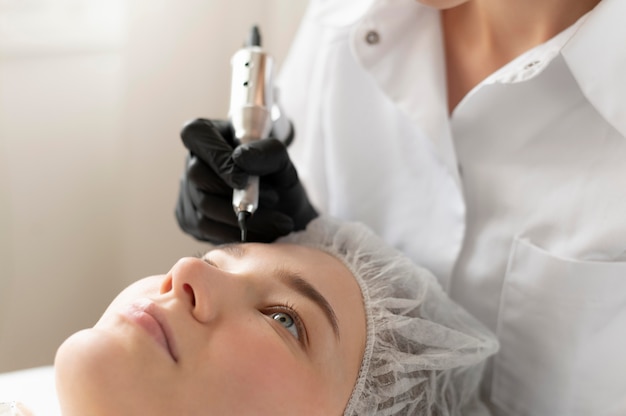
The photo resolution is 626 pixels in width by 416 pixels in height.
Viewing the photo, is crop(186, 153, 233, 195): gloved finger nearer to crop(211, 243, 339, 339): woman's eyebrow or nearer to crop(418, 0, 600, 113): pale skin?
crop(211, 243, 339, 339): woman's eyebrow

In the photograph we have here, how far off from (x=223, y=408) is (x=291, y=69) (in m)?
0.75

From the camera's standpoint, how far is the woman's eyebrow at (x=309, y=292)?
0.82 metres

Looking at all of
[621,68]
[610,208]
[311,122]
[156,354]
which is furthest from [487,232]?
[156,354]

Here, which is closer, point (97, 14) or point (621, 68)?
point (621, 68)

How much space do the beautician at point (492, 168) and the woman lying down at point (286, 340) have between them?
8 centimetres

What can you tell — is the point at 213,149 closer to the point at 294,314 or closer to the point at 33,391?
the point at 294,314

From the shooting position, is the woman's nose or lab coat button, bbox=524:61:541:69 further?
lab coat button, bbox=524:61:541:69

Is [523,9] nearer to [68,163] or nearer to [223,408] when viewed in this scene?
[223,408]

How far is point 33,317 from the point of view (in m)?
1.18

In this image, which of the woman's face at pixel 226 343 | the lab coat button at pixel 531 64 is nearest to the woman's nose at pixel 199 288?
the woman's face at pixel 226 343

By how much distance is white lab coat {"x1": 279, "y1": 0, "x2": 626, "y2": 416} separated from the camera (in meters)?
0.87

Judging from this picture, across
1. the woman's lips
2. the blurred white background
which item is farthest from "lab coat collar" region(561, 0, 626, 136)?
the blurred white background

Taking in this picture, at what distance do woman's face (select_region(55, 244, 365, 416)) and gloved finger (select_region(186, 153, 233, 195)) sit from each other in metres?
0.11

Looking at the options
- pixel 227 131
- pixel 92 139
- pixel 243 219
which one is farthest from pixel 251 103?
pixel 92 139
